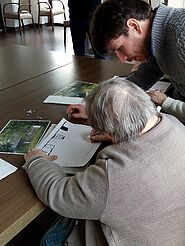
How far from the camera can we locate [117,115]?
2.56 feet

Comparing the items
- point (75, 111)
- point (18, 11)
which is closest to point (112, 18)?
point (75, 111)

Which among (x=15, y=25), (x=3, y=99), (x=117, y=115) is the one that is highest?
(x=117, y=115)

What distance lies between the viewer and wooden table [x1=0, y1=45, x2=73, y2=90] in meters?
1.85

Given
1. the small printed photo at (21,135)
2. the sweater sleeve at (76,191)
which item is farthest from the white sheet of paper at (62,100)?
the sweater sleeve at (76,191)

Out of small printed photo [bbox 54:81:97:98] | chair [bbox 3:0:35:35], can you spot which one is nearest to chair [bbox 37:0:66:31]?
chair [bbox 3:0:35:35]

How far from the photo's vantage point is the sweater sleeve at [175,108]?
4.32 ft

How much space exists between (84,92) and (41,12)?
5538 mm

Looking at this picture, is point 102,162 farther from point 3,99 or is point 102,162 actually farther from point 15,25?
point 15,25

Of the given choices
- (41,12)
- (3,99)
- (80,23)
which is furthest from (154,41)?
(41,12)

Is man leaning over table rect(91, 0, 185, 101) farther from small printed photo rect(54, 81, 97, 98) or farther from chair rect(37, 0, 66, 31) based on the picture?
chair rect(37, 0, 66, 31)

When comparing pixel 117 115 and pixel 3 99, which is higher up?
pixel 117 115

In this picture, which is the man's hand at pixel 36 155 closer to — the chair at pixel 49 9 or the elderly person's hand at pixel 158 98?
the elderly person's hand at pixel 158 98

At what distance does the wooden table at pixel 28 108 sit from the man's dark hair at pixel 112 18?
0.38 m

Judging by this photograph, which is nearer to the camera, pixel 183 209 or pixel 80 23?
pixel 183 209
